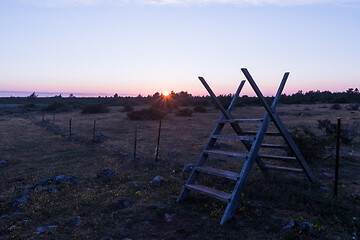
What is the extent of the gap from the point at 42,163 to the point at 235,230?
29.0 ft

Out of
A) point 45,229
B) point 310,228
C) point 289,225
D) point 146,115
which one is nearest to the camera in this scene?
point 310,228

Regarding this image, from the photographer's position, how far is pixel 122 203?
5.78 meters

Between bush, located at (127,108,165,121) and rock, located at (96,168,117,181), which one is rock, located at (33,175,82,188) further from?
bush, located at (127,108,165,121)

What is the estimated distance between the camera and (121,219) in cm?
505

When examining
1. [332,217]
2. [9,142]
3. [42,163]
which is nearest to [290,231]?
[332,217]

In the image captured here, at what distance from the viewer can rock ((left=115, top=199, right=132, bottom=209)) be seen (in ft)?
18.6

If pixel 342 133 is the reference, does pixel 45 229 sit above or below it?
below

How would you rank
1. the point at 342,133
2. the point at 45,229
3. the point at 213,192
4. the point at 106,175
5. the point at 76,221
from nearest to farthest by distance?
the point at 45,229 < the point at 76,221 < the point at 213,192 < the point at 106,175 < the point at 342,133

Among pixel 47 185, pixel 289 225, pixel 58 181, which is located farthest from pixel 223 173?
pixel 47 185

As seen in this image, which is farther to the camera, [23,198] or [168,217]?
[23,198]

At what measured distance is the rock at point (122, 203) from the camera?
223 inches

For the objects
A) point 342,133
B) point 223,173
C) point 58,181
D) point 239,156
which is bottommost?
point 58,181

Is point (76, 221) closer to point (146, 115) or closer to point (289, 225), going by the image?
point (289, 225)

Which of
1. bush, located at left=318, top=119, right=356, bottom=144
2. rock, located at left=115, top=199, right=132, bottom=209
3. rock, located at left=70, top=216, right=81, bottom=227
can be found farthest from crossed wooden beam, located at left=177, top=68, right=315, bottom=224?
bush, located at left=318, top=119, right=356, bottom=144
